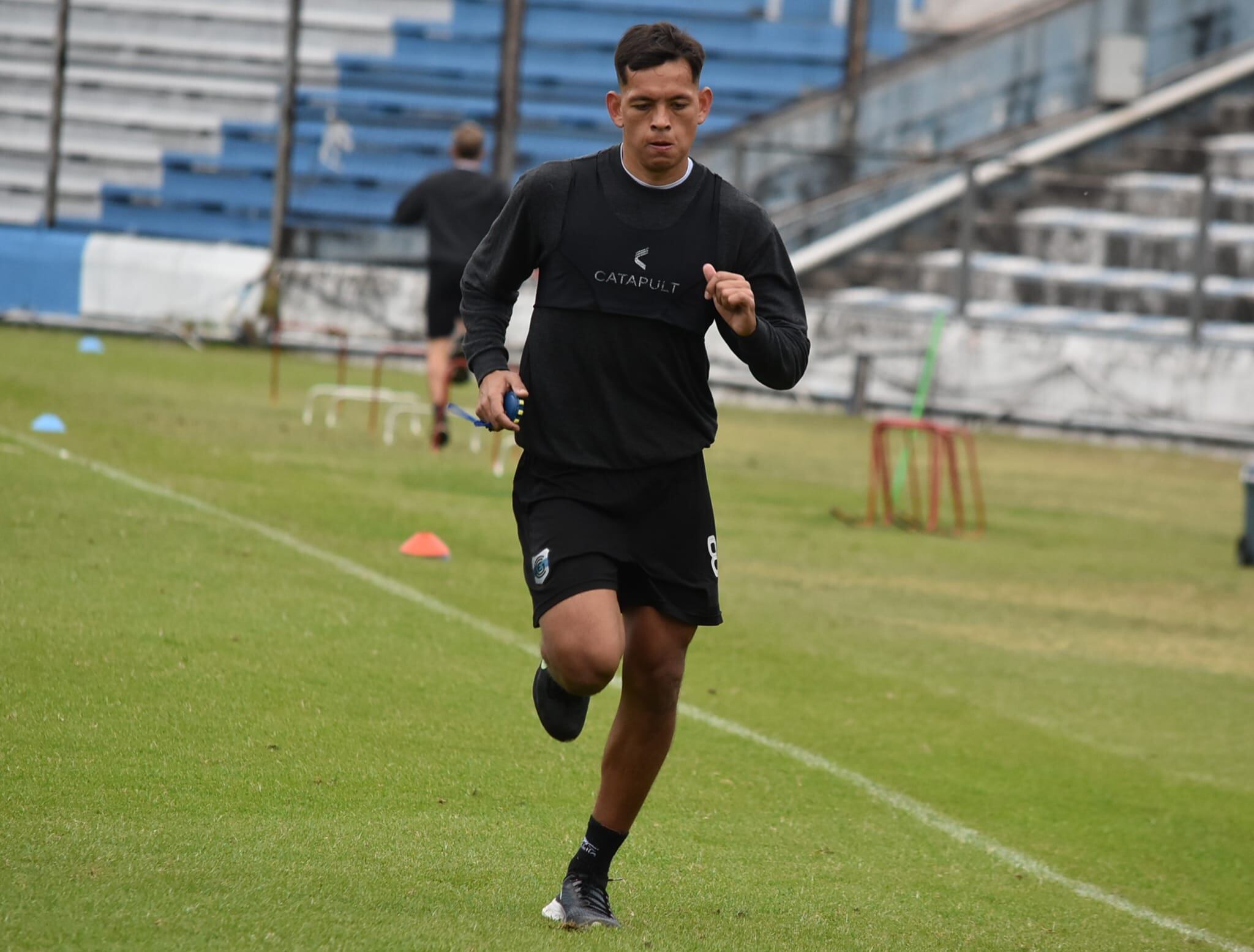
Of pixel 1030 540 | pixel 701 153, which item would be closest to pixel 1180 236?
pixel 701 153

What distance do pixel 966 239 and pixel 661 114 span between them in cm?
1779

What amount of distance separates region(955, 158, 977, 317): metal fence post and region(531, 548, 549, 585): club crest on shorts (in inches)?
691

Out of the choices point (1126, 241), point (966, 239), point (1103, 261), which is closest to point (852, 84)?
point (1103, 261)

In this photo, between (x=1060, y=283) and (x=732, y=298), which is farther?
(x=1060, y=283)

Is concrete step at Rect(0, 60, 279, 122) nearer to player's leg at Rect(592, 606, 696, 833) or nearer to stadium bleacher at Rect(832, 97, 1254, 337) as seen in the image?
stadium bleacher at Rect(832, 97, 1254, 337)

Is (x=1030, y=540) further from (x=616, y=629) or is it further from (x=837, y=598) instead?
(x=616, y=629)

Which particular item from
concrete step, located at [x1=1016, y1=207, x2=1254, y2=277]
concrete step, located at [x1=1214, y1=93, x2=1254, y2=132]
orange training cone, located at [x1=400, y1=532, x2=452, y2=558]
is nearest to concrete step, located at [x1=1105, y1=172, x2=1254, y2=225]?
concrete step, located at [x1=1016, y1=207, x2=1254, y2=277]

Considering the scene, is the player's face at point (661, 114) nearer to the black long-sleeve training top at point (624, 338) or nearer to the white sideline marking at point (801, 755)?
the black long-sleeve training top at point (624, 338)

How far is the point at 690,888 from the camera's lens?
205 inches

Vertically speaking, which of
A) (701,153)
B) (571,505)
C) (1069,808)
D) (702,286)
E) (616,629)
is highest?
(701,153)

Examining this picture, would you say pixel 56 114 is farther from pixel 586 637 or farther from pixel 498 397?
pixel 586 637

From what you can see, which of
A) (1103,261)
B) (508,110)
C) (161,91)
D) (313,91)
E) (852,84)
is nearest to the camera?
(1103,261)

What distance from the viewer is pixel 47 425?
13.2m

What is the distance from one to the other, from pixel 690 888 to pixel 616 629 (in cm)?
115
